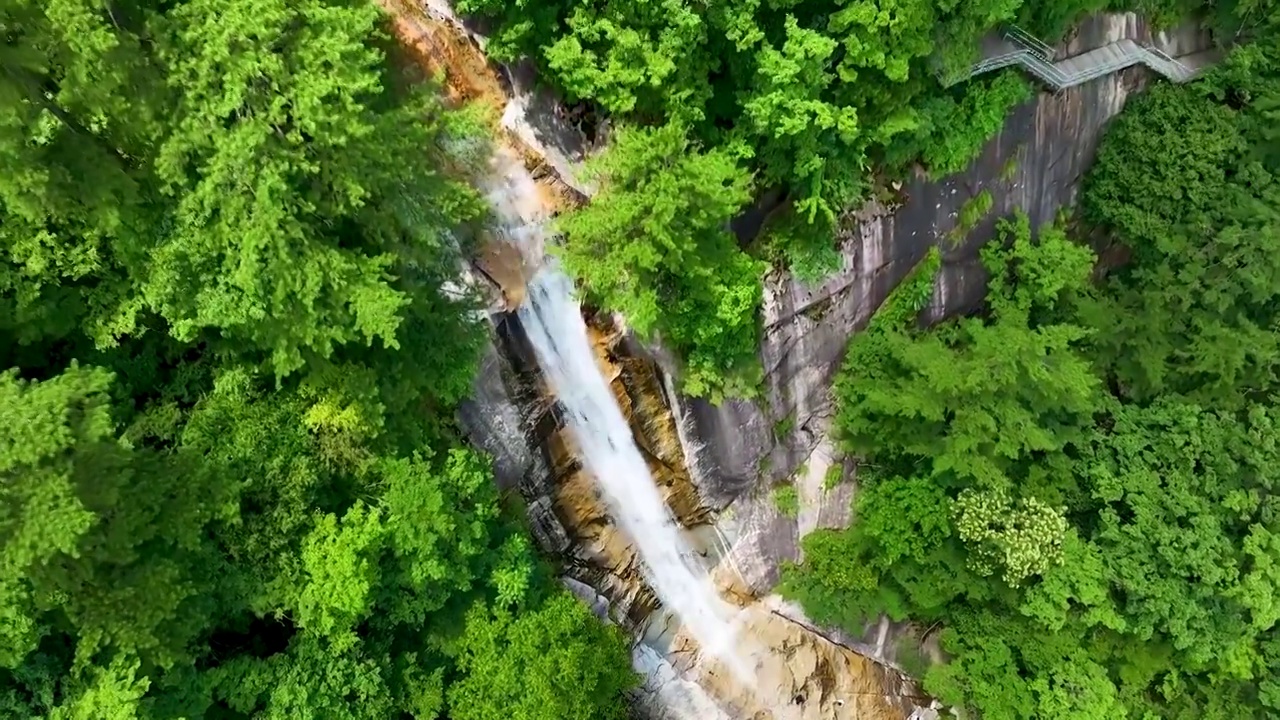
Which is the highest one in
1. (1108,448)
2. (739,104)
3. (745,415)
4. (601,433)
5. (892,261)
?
(739,104)

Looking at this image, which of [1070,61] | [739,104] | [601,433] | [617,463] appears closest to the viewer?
[739,104]

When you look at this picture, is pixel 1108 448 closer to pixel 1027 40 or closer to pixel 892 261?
pixel 892 261

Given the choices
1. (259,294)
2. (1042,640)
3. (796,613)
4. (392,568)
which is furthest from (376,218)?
(1042,640)

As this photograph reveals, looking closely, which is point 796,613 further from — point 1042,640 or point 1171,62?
point 1171,62

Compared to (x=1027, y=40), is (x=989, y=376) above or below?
below

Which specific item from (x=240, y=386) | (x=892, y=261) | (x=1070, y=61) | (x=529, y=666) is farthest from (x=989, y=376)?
(x=240, y=386)

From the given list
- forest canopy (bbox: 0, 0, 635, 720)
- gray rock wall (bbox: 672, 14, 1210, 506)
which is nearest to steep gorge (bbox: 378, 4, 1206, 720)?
gray rock wall (bbox: 672, 14, 1210, 506)
